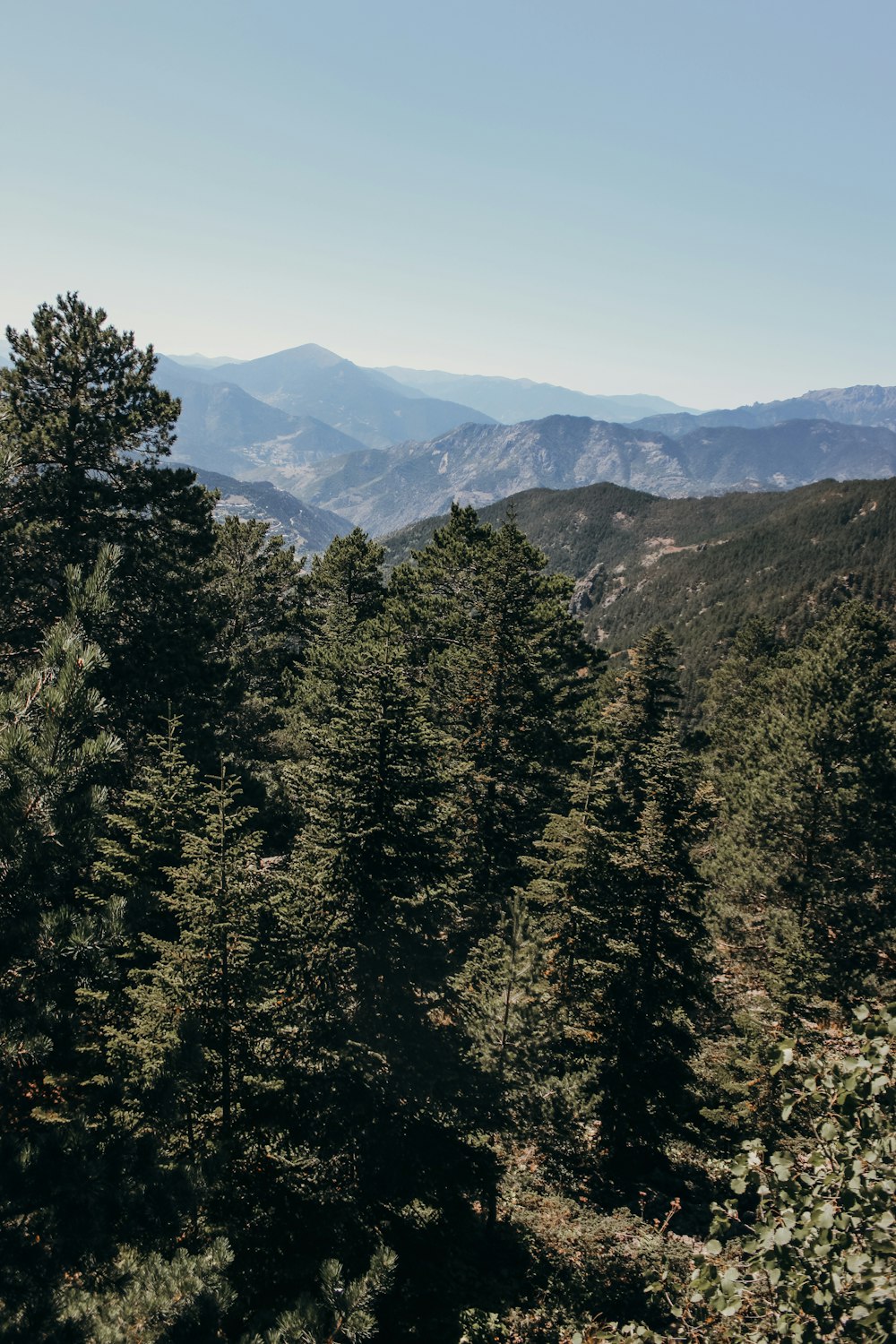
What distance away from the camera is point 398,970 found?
42.3 feet

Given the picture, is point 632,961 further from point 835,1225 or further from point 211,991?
point 835,1225

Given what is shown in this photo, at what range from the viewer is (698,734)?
30062mm

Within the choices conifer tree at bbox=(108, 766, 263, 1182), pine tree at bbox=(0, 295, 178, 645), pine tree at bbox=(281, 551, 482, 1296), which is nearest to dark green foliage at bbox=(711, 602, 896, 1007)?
pine tree at bbox=(281, 551, 482, 1296)

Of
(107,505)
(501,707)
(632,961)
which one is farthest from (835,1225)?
(107,505)

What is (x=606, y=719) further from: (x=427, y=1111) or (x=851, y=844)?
(x=427, y=1111)

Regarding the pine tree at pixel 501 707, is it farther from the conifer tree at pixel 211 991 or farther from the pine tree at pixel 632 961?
the conifer tree at pixel 211 991

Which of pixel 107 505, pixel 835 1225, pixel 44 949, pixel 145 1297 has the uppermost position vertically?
pixel 107 505

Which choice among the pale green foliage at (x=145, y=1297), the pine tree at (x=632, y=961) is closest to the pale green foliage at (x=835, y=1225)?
the pale green foliage at (x=145, y=1297)

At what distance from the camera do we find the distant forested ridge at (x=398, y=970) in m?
5.20

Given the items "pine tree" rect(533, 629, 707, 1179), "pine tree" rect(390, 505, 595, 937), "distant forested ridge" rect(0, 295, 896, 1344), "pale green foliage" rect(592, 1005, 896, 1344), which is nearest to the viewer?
"pale green foliage" rect(592, 1005, 896, 1344)

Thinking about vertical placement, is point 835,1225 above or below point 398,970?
above

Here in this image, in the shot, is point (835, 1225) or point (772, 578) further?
point (772, 578)

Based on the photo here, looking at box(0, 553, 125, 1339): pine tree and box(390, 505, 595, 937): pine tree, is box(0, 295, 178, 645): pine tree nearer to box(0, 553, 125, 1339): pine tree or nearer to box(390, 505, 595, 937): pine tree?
box(390, 505, 595, 937): pine tree

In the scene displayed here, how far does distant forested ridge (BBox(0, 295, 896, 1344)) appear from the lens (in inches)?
205
